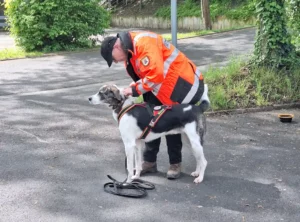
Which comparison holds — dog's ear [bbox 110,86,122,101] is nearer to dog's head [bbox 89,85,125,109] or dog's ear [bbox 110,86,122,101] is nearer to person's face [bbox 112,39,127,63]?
dog's head [bbox 89,85,125,109]

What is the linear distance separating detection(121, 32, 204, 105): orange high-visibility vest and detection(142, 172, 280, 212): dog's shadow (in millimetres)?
1003

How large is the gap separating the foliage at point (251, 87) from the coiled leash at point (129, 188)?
352 centimetres

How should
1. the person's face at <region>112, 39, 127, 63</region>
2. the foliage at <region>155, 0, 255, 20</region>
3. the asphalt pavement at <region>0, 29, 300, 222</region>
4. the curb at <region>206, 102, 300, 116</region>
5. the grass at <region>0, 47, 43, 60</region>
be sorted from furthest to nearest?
the foliage at <region>155, 0, 255, 20</region> < the grass at <region>0, 47, 43, 60</region> < the curb at <region>206, 102, 300, 116</region> < the person's face at <region>112, 39, 127, 63</region> < the asphalt pavement at <region>0, 29, 300, 222</region>

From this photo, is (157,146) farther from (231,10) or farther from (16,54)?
(231,10)

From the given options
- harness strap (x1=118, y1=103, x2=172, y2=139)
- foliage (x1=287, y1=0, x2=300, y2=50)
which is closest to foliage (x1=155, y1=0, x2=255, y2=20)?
foliage (x1=287, y1=0, x2=300, y2=50)

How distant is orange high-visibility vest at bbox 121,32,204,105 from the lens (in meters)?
4.89

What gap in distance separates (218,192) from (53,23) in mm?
11979

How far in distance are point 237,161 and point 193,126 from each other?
1367 millimetres

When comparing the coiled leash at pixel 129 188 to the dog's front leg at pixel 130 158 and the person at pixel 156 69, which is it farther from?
the person at pixel 156 69

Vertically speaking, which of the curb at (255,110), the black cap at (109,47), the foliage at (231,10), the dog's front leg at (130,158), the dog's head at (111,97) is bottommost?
the curb at (255,110)

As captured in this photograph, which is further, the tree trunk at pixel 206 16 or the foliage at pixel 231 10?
the foliage at pixel 231 10

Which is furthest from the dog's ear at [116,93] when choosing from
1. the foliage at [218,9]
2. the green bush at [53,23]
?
the foliage at [218,9]

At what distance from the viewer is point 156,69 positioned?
4.88 metres

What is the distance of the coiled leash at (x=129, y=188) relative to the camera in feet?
17.1
